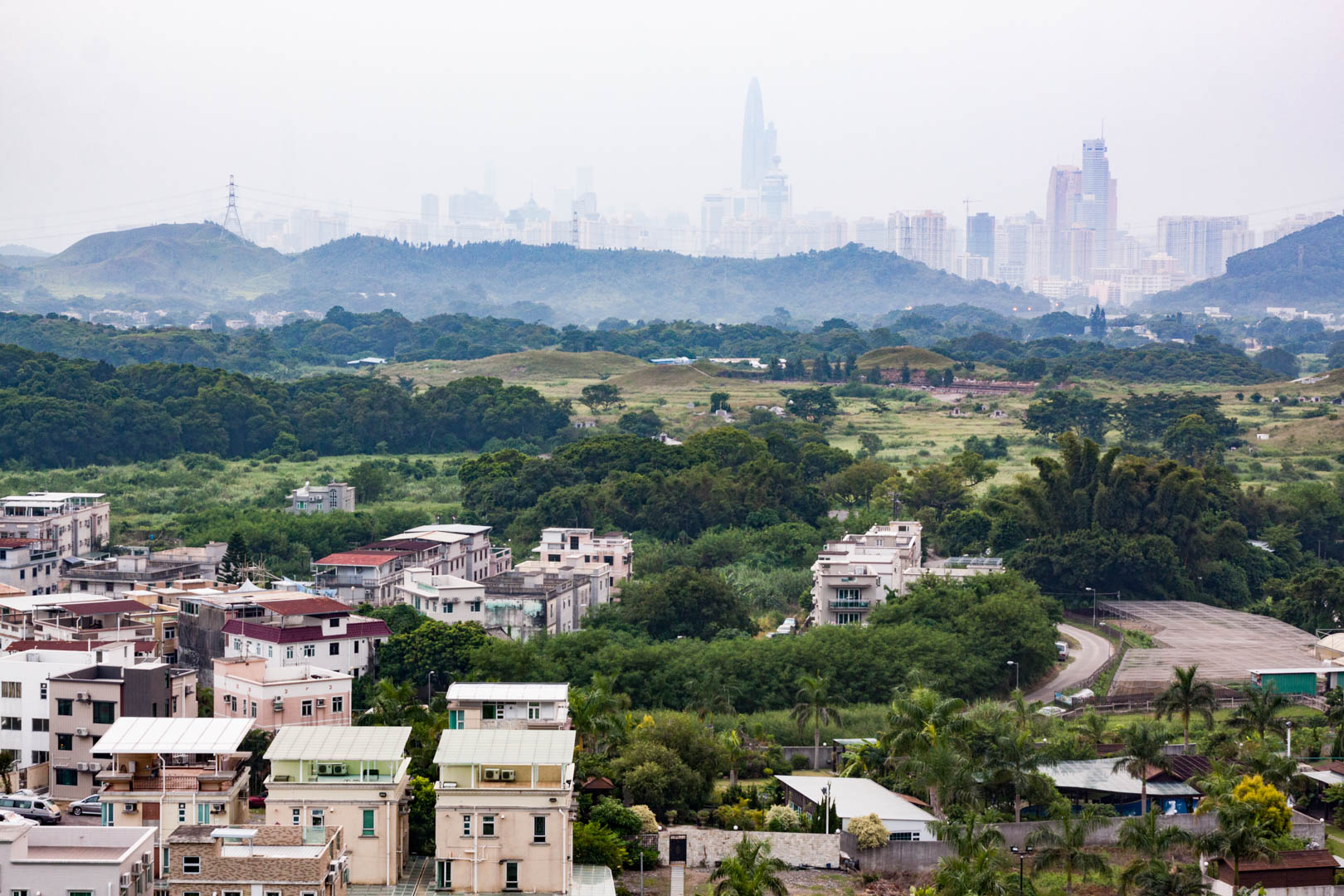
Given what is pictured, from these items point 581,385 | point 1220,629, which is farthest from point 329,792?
point 581,385

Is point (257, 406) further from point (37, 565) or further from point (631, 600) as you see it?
point (631, 600)

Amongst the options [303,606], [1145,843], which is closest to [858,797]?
[1145,843]

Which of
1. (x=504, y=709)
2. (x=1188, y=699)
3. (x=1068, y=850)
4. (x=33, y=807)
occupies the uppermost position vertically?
(x=504, y=709)

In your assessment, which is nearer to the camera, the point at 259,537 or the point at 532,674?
the point at 532,674

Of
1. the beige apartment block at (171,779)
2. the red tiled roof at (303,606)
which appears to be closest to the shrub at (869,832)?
the beige apartment block at (171,779)

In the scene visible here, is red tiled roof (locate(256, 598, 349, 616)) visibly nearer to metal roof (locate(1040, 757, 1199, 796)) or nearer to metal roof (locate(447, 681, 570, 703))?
metal roof (locate(447, 681, 570, 703))

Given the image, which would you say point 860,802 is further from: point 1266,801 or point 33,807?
point 33,807
